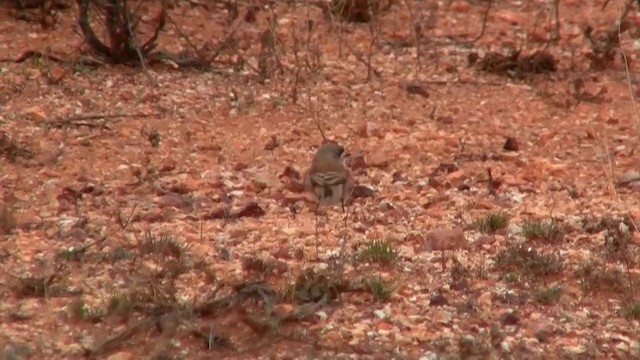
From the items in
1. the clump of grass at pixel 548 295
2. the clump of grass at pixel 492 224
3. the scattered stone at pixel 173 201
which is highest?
the clump of grass at pixel 492 224

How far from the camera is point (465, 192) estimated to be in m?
7.26

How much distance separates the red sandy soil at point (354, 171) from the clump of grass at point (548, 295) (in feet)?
0.11

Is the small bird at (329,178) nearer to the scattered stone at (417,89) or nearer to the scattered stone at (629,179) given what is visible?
the scattered stone at (629,179)

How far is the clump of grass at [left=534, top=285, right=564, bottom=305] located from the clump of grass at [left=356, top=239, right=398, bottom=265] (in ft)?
1.98

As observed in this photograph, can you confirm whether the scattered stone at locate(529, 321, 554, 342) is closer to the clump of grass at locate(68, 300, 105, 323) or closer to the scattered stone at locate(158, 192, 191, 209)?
the clump of grass at locate(68, 300, 105, 323)

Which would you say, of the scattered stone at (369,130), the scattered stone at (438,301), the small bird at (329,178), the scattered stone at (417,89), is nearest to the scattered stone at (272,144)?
the scattered stone at (369,130)

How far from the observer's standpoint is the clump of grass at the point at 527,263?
6.12m

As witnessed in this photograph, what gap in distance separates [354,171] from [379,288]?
1.75 meters

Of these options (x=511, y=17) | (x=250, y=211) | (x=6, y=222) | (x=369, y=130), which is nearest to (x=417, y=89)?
(x=369, y=130)

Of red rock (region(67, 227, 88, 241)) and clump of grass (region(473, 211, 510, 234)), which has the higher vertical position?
clump of grass (region(473, 211, 510, 234))

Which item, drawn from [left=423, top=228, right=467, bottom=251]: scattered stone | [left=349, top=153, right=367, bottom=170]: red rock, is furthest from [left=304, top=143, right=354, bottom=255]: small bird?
[left=423, top=228, right=467, bottom=251]: scattered stone

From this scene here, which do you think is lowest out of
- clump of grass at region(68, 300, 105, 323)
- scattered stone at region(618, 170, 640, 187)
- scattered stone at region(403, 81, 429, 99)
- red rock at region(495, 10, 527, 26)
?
clump of grass at region(68, 300, 105, 323)

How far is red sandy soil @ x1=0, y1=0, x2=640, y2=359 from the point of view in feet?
18.5

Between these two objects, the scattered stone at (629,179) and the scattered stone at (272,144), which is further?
the scattered stone at (272,144)
